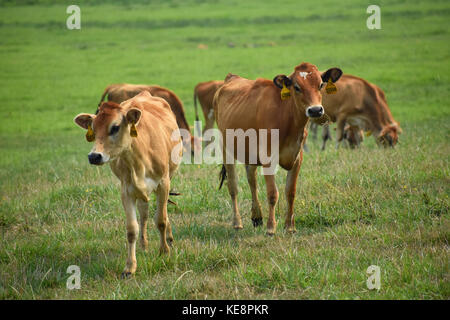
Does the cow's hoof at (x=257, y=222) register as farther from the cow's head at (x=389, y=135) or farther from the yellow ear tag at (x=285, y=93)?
the cow's head at (x=389, y=135)

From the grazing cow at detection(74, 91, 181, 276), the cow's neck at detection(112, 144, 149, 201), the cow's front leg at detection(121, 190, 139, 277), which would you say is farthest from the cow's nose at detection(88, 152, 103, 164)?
the cow's front leg at detection(121, 190, 139, 277)

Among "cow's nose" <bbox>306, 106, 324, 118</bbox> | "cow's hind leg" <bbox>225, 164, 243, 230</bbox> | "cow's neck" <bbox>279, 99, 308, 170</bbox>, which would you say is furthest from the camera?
"cow's hind leg" <bbox>225, 164, 243, 230</bbox>

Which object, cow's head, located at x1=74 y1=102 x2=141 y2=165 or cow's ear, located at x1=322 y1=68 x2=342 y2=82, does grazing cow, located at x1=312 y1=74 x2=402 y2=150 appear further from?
cow's head, located at x1=74 y1=102 x2=141 y2=165

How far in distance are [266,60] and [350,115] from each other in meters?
17.6

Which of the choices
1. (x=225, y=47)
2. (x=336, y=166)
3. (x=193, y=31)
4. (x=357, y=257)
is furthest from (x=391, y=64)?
(x=357, y=257)

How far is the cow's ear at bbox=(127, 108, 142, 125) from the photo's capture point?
5.74m

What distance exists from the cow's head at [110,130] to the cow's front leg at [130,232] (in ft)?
1.91

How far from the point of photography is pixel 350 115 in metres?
14.7

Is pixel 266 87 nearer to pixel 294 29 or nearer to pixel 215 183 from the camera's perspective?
pixel 215 183

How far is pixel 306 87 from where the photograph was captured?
679cm

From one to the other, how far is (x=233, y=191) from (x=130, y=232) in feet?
7.10

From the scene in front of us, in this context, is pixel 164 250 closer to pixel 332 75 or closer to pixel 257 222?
pixel 257 222

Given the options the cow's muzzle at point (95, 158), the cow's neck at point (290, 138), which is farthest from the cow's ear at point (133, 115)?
the cow's neck at point (290, 138)

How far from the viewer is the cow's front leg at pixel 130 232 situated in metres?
5.79
